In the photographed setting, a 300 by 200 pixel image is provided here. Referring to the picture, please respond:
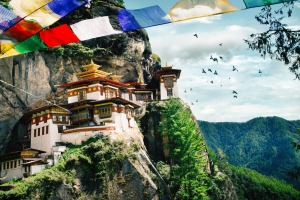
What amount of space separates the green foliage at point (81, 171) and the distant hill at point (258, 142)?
105 metres

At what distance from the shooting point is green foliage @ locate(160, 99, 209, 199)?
3145cm

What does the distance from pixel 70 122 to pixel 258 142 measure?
133179 mm

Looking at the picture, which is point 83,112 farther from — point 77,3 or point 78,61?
point 77,3

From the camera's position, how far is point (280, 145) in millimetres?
138500

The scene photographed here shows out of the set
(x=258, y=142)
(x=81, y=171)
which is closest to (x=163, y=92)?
(x=81, y=171)

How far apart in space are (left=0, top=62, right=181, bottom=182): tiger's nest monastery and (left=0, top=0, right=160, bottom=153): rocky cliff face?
6.60 ft

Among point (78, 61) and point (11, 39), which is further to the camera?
point (78, 61)

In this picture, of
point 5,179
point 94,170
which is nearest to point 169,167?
point 94,170

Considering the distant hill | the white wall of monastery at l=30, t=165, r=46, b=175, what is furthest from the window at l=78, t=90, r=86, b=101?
the distant hill

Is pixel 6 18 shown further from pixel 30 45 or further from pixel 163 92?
pixel 163 92

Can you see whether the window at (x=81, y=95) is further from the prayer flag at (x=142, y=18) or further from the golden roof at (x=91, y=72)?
the prayer flag at (x=142, y=18)

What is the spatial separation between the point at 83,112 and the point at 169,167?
12117 millimetres

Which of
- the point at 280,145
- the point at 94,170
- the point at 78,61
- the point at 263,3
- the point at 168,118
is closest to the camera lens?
the point at 263,3

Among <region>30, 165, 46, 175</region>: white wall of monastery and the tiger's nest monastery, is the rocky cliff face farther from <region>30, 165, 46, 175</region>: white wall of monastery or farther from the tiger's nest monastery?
<region>30, 165, 46, 175</region>: white wall of monastery
